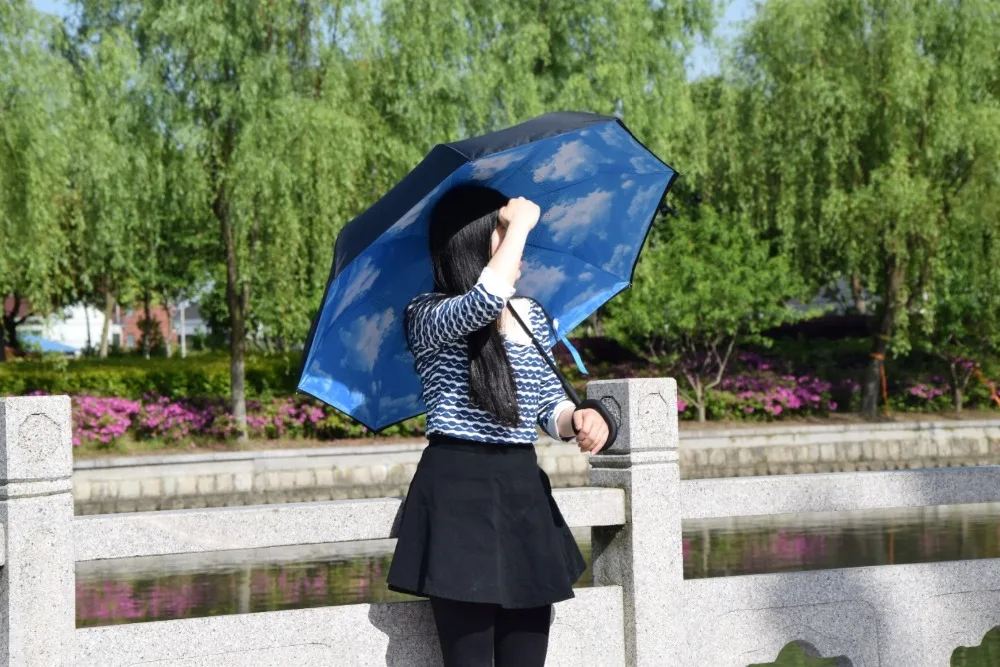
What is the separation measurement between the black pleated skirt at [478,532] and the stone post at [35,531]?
91 cm

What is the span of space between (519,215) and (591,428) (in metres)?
0.57

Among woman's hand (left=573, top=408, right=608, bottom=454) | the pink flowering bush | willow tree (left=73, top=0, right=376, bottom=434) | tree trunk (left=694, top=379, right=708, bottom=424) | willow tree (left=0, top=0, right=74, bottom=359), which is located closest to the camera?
woman's hand (left=573, top=408, right=608, bottom=454)

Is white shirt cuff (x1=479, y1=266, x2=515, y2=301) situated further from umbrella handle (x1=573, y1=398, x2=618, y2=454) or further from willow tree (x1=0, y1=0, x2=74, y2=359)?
willow tree (x1=0, y1=0, x2=74, y2=359)

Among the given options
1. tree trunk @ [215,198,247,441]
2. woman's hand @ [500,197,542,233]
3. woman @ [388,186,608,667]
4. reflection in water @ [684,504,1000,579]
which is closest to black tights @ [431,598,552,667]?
woman @ [388,186,608,667]

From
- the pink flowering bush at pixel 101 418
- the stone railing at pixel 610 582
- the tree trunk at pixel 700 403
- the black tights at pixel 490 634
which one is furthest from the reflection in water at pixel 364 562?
the tree trunk at pixel 700 403

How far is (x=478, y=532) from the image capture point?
10.8 feet

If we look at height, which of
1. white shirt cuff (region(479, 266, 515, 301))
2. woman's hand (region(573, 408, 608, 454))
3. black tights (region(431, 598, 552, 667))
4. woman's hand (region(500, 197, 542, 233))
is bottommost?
black tights (region(431, 598, 552, 667))

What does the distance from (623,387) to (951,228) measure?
58.2 feet

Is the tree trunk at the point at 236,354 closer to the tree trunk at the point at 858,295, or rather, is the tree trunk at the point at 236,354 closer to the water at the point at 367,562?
the water at the point at 367,562

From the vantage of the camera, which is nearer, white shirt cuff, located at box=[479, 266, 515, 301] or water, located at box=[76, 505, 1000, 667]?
white shirt cuff, located at box=[479, 266, 515, 301]

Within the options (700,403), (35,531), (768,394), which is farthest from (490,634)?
(768,394)

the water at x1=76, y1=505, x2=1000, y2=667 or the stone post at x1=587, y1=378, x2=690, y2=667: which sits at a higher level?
the stone post at x1=587, y1=378, x2=690, y2=667

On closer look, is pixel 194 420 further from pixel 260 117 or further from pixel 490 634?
pixel 490 634

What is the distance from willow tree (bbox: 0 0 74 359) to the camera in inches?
597
